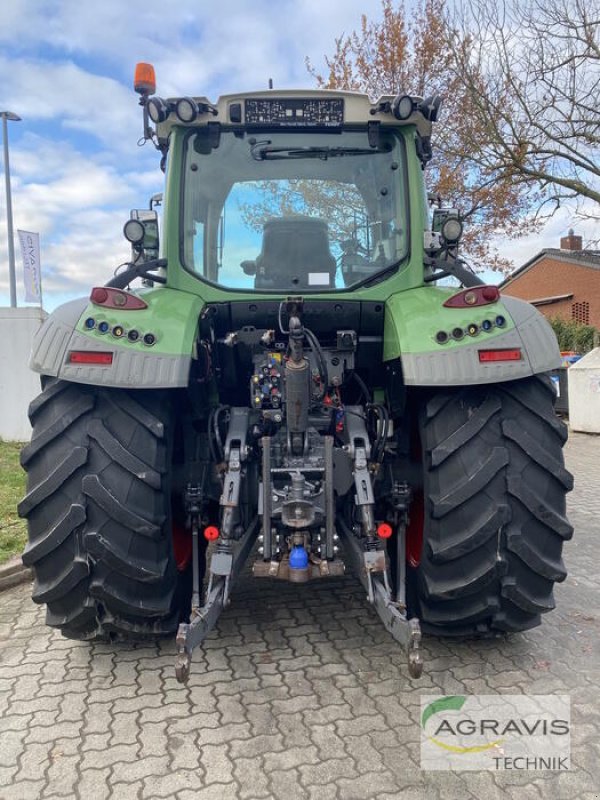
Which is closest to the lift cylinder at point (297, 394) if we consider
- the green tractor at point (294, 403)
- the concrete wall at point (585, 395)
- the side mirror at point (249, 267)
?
the green tractor at point (294, 403)

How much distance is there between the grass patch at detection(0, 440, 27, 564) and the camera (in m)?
4.82

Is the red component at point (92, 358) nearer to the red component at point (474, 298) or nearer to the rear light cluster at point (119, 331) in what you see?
the rear light cluster at point (119, 331)

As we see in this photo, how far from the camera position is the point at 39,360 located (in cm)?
281

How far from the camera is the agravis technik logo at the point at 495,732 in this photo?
93.4 inches

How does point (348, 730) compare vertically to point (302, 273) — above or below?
below

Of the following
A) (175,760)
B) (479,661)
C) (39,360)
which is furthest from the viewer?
(479,661)

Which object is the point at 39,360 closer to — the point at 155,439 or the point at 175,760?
the point at 155,439

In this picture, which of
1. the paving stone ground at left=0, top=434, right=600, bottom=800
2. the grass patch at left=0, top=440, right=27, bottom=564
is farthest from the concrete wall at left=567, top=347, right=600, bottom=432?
the grass patch at left=0, top=440, right=27, bottom=564

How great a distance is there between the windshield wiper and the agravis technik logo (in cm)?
281

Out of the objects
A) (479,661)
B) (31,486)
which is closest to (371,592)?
(479,661)

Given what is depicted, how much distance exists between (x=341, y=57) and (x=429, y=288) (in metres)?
13.3

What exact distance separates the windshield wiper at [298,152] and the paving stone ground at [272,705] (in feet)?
8.52

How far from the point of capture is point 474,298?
2941 mm

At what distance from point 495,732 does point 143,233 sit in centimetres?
305
